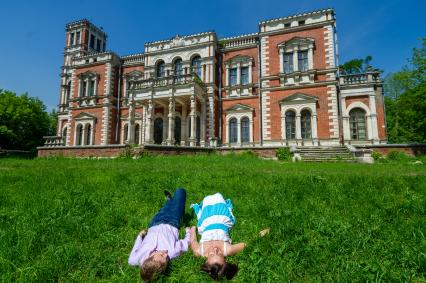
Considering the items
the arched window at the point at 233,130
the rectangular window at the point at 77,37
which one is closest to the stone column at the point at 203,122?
the arched window at the point at 233,130

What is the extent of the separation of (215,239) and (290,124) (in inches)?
717

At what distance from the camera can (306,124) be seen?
19.8 m

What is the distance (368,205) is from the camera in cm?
445

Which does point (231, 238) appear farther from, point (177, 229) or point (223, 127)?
point (223, 127)

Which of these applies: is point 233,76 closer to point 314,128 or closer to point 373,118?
point 314,128

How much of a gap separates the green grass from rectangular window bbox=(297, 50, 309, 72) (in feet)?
53.4

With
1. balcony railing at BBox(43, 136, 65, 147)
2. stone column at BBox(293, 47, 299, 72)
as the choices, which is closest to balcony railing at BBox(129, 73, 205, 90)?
stone column at BBox(293, 47, 299, 72)

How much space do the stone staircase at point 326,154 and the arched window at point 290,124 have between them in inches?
151

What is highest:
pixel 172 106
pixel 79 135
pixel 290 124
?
pixel 172 106

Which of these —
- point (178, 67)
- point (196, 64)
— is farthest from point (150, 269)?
point (178, 67)

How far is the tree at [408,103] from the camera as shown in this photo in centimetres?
2059

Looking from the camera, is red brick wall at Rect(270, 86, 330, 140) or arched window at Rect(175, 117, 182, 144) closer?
red brick wall at Rect(270, 86, 330, 140)

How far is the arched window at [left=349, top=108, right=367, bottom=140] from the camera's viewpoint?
19391 millimetres

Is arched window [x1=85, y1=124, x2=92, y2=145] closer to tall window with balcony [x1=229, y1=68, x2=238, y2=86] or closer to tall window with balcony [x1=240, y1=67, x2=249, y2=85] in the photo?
tall window with balcony [x1=229, y1=68, x2=238, y2=86]
